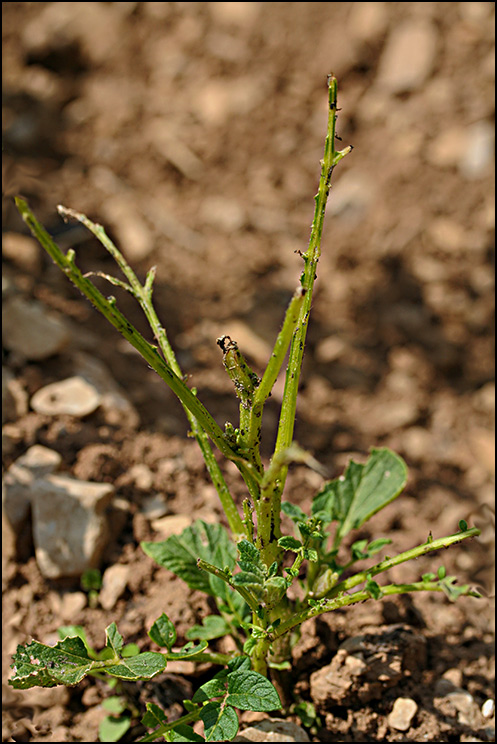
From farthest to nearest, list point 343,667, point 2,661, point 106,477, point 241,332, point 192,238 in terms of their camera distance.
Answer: point 192,238
point 241,332
point 106,477
point 2,661
point 343,667

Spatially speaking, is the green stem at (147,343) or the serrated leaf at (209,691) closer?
the green stem at (147,343)

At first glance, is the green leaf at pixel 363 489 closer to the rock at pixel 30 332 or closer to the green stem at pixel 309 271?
the green stem at pixel 309 271

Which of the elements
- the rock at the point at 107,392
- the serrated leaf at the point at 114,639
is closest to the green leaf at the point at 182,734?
the serrated leaf at the point at 114,639

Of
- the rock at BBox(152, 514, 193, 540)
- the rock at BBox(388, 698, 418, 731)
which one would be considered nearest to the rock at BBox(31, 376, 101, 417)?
the rock at BBox(152, 514, 193, 540)

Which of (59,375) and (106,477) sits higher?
(59,375)

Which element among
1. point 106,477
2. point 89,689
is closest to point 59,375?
point 106,477

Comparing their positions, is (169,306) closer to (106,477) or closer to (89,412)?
(89,412)

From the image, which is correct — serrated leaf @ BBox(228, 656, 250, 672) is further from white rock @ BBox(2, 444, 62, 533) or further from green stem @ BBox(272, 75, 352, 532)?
white rock @ BBox(2, 444, 62, 533)
